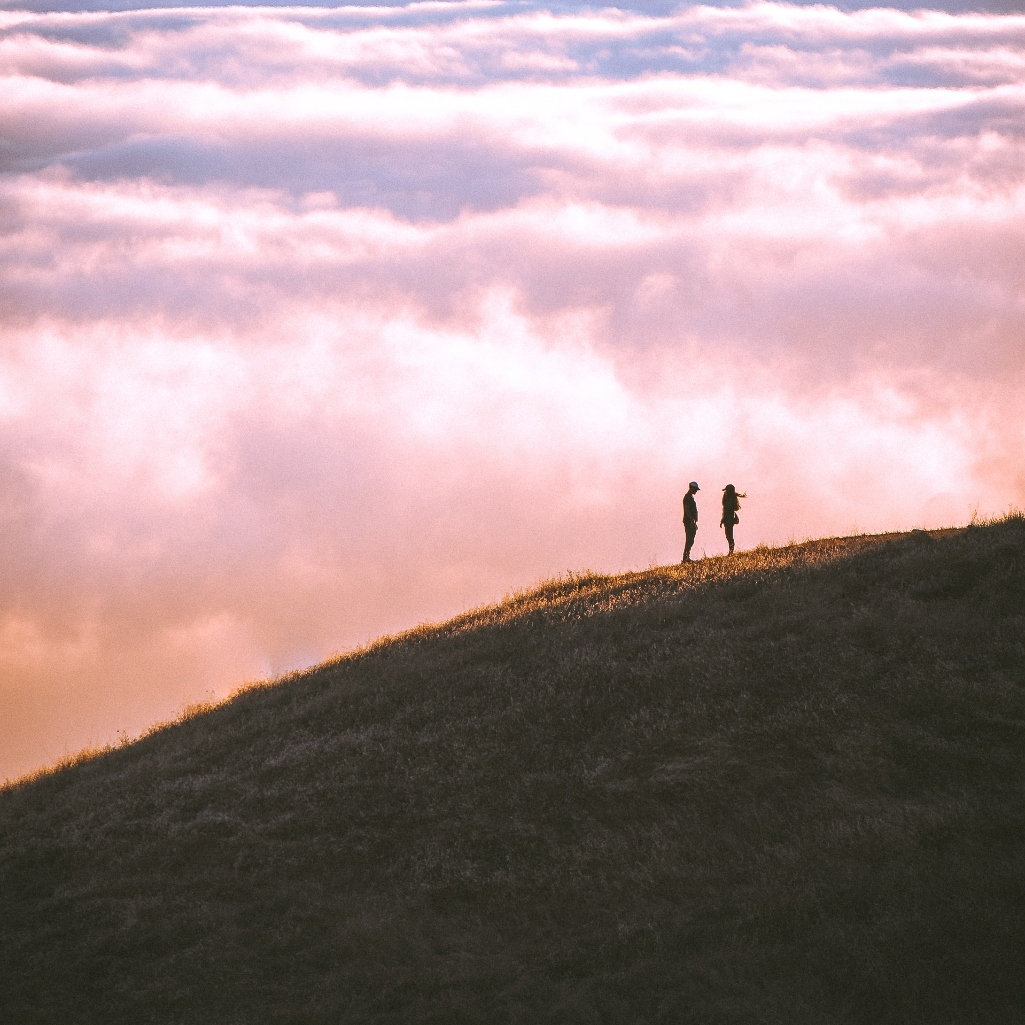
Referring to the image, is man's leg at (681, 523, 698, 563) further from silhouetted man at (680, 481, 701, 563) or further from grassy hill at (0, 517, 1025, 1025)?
grassy hill at (0, 517, 1025, 1025)

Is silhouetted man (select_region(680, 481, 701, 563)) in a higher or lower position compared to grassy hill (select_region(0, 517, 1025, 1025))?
higher

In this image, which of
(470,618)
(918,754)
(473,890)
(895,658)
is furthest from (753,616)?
(473,890)

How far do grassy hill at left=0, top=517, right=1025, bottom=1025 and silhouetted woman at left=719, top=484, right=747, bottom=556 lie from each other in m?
5.69

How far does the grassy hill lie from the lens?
36.2ft

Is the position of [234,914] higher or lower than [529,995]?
higher

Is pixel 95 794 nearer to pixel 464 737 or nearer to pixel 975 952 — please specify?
pixel 464 737

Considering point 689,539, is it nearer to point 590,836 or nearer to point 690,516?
point 690,516

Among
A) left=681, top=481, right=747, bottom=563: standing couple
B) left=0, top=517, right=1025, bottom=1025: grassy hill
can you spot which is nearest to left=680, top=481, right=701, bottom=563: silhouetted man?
left=681, top=481, right=747, bottom=563: standing couple

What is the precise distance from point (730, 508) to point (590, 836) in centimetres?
1611

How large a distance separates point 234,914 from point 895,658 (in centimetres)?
1282

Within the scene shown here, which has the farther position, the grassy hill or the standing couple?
the standing couple

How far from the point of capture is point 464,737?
18.1m

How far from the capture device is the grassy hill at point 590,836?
11047mm

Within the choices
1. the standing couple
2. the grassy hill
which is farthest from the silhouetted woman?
the grassy hill
